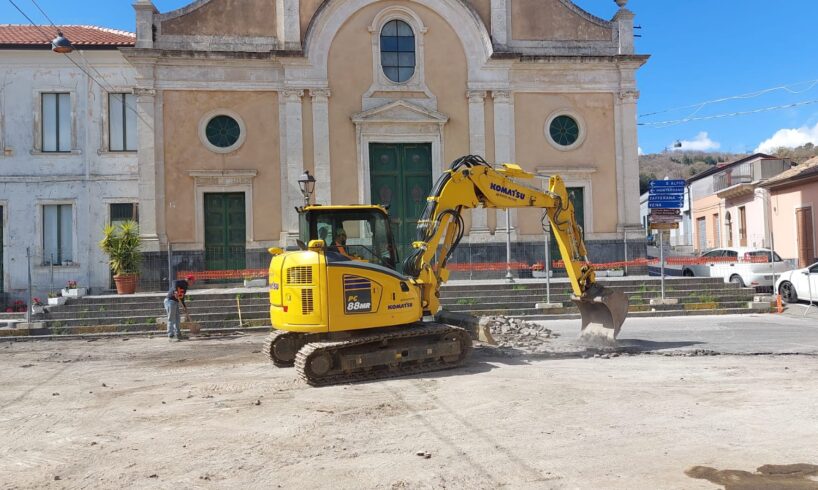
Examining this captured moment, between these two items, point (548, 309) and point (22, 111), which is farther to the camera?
point (22, 111)

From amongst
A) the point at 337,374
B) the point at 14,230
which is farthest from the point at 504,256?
the point at 14,230

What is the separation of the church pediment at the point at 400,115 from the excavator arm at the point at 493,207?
9.90 metres

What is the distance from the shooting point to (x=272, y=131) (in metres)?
19.1

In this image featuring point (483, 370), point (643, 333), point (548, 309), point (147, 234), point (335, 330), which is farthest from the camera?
point (147, 234)

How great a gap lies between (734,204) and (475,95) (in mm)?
19017

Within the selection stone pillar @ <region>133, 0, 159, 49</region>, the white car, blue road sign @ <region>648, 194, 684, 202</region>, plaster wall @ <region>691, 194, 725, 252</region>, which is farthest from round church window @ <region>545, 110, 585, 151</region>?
plaster wall @ <region>691, 194, 725, 252</region>

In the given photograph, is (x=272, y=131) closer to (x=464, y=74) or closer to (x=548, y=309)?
(x=464, y=74)

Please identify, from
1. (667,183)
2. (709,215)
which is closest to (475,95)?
(667,183)

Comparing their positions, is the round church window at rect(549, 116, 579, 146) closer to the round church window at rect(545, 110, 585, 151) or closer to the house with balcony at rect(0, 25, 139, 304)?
the round church window at rect(545, 110, 585, 151)

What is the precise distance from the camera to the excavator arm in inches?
348

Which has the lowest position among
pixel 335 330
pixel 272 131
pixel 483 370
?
pixel 483 370

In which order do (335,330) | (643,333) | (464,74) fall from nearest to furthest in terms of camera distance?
(335,330) → (643,333) → (464,74)

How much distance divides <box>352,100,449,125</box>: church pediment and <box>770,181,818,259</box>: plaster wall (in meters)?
14.9

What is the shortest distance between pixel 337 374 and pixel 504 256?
1186cm
